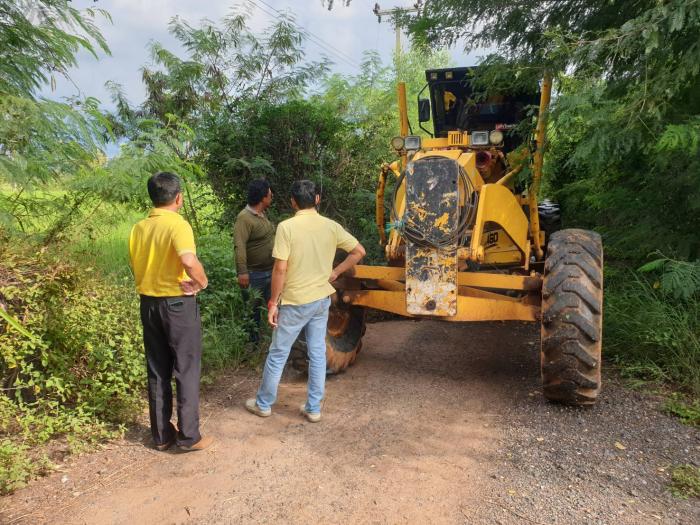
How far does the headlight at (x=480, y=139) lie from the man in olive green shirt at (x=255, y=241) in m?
1.99

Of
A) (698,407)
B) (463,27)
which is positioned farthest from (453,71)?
(698,407)

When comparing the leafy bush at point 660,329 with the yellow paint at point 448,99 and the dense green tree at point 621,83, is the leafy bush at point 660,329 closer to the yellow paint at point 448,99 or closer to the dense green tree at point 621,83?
the dense green tree at point 621,83

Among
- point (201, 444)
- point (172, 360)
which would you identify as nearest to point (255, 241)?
point (172, 360)

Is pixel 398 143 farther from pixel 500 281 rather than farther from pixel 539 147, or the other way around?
pixel 500 281

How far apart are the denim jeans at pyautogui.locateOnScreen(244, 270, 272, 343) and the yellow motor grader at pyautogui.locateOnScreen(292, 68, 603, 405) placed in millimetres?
666

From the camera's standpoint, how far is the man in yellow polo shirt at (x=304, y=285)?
13.6 feet

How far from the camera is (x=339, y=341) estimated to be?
5613mm

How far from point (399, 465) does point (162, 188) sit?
7.72 feet

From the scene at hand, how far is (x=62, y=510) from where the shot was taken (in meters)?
3.21

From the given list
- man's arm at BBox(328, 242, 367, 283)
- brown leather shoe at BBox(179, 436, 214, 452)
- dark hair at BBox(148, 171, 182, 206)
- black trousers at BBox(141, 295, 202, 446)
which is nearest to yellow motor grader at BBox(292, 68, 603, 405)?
man's arm at BBox(328, 242, 367, 283)

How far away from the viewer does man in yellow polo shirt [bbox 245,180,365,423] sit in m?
4.14

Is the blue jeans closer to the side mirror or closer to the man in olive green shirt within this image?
the man in olive green shirt

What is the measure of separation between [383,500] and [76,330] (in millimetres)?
2531

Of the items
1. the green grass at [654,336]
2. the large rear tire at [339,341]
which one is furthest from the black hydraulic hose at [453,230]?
the green grass at [654,336]
